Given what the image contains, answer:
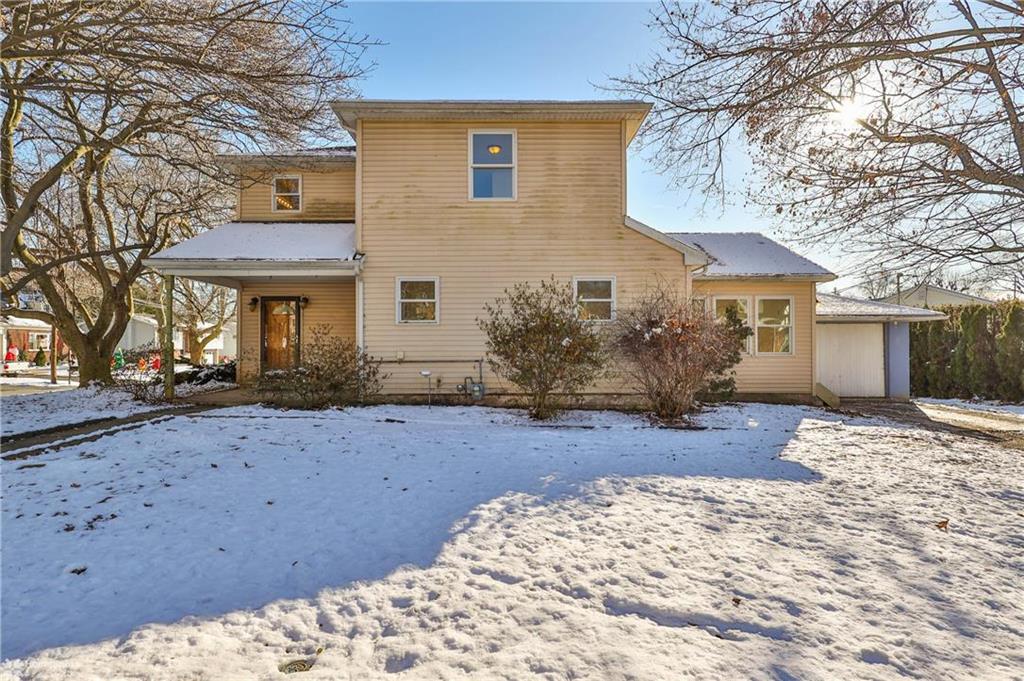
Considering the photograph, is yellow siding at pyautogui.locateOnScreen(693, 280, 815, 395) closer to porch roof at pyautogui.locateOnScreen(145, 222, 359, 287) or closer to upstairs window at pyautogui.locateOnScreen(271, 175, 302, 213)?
porch roof at pyautogui.locateOnScreen(145, 222, 359, 287)

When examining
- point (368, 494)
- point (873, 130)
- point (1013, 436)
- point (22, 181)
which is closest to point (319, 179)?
point (22, 181)

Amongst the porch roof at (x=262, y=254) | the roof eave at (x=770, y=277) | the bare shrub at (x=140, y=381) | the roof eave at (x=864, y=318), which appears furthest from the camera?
the roof eave at (x=864, y=318)

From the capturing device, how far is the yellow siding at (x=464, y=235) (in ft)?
38.1

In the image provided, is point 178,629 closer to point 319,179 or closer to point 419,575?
point 419,575

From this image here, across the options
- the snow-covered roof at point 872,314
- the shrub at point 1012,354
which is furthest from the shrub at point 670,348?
the shrub at point 1012,354

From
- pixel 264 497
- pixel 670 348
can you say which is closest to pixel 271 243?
pixel 264 497

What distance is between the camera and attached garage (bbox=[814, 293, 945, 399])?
1471 centimetres

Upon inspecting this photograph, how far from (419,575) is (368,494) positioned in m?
1.76

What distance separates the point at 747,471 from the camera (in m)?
6.02

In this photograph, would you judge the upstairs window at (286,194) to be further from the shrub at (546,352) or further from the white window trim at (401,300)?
the shrub at (546,352)

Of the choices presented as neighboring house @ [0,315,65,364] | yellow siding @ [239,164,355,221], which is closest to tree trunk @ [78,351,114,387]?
yellow siding @ [239,164,355,221]

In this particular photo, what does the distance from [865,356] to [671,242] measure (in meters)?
7.82

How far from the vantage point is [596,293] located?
38.4 feet

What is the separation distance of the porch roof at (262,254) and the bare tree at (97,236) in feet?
6.39
